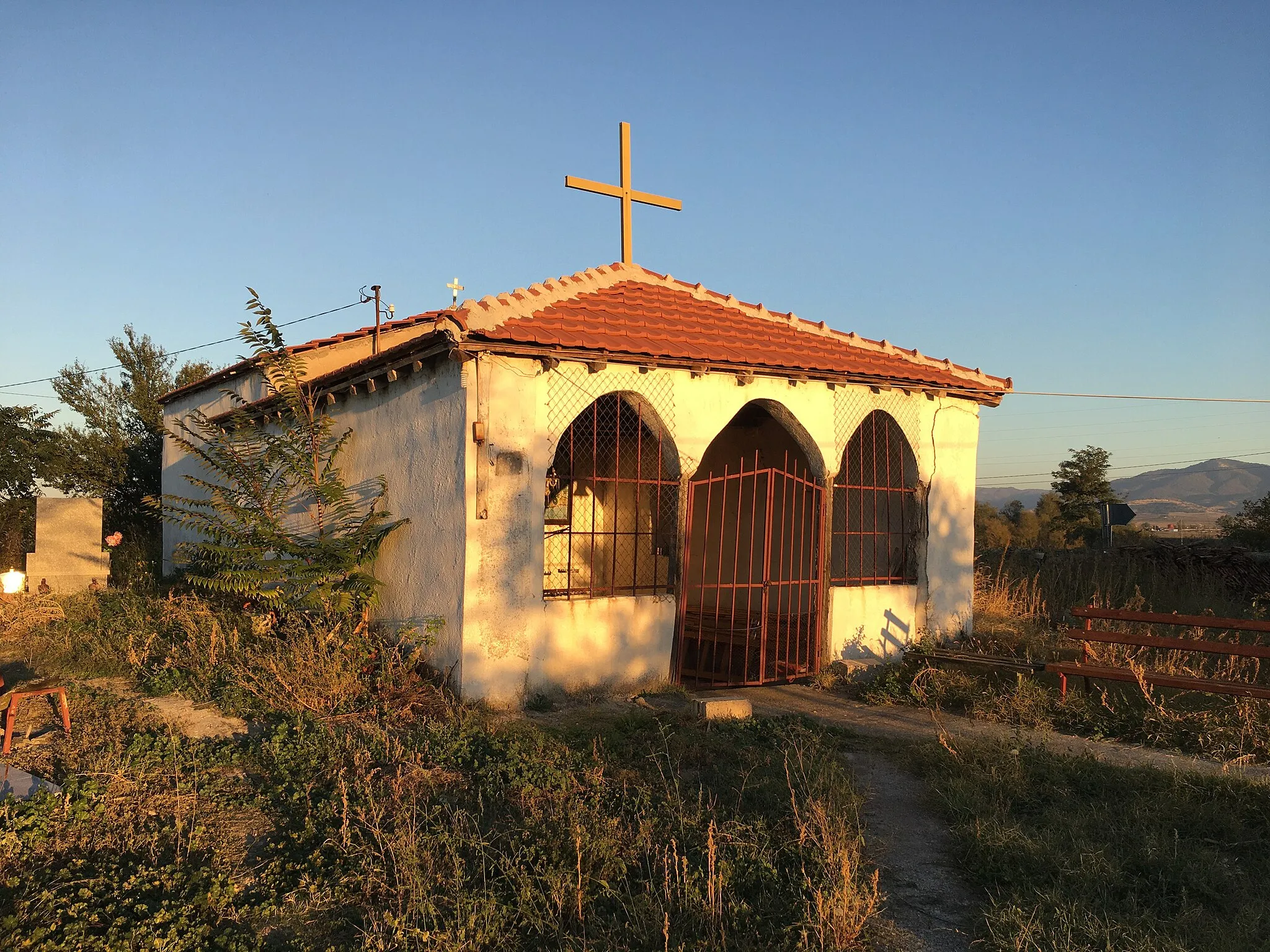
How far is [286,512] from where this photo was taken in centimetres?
906

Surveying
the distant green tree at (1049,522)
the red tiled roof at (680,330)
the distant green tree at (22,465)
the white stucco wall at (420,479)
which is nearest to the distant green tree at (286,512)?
the white stucco wall at (420,479)

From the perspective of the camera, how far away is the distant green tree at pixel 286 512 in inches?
320

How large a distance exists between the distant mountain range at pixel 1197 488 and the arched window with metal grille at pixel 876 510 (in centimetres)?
10362

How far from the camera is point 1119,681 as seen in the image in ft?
24.5

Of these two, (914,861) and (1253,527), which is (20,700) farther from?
(1253,527)

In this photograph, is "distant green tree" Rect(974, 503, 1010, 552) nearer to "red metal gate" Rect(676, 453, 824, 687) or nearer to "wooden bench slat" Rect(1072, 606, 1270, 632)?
"red metal gate" Rect(676, 453, 824, 687)

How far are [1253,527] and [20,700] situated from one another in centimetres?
2485

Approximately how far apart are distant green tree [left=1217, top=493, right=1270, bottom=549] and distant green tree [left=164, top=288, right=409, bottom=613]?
1905cm

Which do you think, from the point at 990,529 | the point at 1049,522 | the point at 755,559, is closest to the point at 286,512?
the point at 755,559

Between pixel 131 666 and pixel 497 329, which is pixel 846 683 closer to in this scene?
pixel 497 329

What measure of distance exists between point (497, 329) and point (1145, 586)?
1180cm

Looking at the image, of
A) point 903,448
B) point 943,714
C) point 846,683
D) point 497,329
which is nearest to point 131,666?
point 497,329

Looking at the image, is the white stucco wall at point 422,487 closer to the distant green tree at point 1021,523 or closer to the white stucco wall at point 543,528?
the white stucco wall at point 543,528

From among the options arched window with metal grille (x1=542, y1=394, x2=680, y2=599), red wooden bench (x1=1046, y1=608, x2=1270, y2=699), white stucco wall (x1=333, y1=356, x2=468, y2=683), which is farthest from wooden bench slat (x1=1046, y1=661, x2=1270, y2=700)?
white stucco wall (x1=333, y1=356, x2=468, y2=683)
